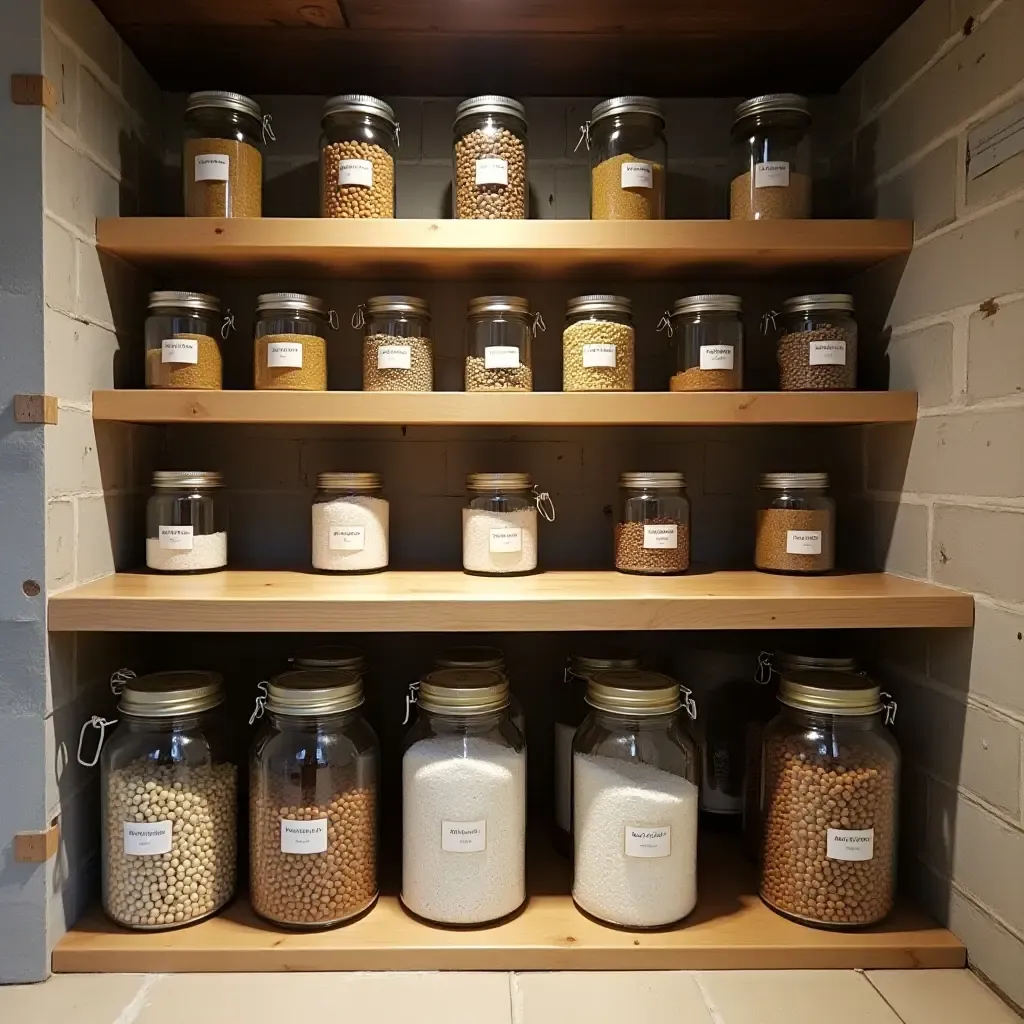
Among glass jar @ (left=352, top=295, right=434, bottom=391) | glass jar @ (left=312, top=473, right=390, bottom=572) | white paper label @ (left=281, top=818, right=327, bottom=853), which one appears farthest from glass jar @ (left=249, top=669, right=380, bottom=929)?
glass jar @ (left=352, top=295, right=434, bottom=391)

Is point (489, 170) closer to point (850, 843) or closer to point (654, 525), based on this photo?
point (654, 525)

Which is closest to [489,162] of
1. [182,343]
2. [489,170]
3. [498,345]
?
[489,170]

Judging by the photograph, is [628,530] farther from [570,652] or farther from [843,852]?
Result: [843,852]

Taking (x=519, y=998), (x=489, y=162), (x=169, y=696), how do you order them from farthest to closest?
(x=489, y=162) < (x=169, y=696) < (x=519, y=998)

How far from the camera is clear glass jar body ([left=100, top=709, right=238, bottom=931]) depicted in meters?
1.09

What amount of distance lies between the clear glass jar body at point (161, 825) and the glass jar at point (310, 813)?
6cm

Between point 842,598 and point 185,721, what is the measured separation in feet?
3.10

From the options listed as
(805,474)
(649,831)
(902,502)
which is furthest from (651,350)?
(649,831)

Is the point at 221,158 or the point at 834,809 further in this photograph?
the point at 221,158

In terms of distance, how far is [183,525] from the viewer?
4.17ft

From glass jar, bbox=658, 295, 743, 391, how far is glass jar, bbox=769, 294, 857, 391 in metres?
0.08

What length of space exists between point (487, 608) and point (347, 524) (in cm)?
32

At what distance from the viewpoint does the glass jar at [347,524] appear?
1.28m

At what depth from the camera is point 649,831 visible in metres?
1.07
